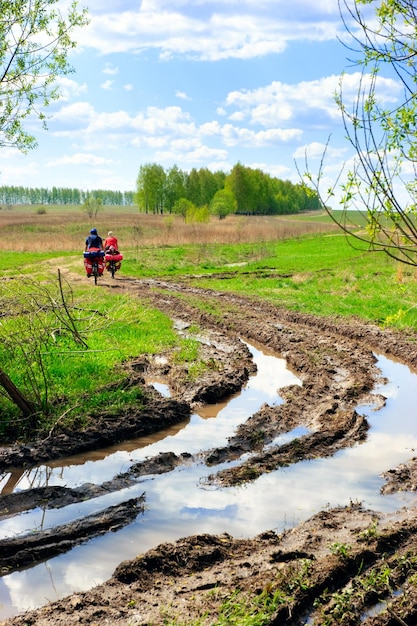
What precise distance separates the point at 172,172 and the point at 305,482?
95114 mm

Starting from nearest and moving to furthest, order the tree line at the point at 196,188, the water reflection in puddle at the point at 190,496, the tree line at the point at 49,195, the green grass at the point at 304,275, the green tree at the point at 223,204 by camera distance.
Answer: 1. the water reflection in puddle at the point at 190,496
2. the green grass at the point at 304,275
3. the green tree at the point at 223,204
4. the tree line at the point at 196,188
5. the tree line at the point at 49,195

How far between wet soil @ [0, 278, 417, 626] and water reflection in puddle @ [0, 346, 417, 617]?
21cm

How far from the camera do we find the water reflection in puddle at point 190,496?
19.6 ft

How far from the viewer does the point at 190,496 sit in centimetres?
757

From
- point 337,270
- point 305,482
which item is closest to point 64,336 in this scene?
point 305,482

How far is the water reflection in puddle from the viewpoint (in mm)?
5973

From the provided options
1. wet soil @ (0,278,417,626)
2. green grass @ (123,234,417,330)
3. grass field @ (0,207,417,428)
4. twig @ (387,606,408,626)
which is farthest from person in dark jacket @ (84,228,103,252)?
twig @ (387,606,408,626)

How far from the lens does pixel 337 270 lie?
2947cm

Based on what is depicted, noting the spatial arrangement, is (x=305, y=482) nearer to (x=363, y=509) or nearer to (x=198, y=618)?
(x=363, y=509)

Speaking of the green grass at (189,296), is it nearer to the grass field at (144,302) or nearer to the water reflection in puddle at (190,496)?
the grass field at (144,302)

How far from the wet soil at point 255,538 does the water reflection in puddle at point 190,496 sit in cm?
21

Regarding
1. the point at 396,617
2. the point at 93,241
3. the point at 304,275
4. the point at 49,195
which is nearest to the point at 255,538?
the point at 396,617

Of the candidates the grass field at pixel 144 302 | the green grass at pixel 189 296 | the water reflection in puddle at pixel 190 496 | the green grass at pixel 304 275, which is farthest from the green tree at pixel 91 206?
the water reflection in puddle at pixel 190 496

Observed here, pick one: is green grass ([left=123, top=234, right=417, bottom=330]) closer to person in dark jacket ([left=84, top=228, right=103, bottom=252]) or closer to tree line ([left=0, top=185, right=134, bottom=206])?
person in dark jacket ([left=84, top=228, right=103, bottom=252])
